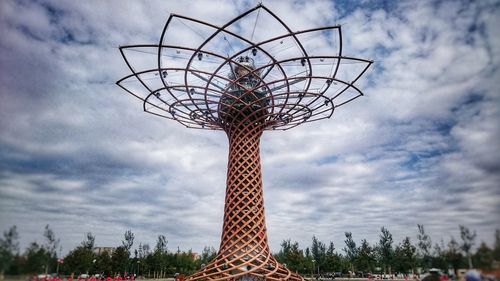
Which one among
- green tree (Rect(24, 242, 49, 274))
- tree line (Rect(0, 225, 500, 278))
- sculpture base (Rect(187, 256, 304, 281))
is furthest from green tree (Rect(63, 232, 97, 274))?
green tree (Rect(24, 242, 49, 274))

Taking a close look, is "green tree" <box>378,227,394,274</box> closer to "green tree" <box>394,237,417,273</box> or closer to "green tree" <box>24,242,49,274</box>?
"green tree" <box>394,237,417,273</box>

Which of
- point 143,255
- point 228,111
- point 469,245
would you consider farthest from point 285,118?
point 143,255

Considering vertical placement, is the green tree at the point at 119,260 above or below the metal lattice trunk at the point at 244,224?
below

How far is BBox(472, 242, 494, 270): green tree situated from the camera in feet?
17.4

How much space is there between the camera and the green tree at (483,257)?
17.4 ft

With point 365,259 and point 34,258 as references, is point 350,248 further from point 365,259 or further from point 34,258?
point 34,258

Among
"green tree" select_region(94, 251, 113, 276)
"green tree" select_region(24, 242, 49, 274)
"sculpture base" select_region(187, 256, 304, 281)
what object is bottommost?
"green tree" select_region(94, 251, 113, 276)

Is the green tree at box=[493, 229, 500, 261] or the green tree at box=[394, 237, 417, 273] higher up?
the green tree at box=[493, 229, 500, 261]

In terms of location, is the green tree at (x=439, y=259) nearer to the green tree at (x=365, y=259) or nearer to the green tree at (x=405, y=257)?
the green tree at (x=405, y=257)

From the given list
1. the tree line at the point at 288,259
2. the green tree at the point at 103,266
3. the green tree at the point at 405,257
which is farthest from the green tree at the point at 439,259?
the green tree at the point at 103,266

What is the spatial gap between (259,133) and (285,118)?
2.60 m

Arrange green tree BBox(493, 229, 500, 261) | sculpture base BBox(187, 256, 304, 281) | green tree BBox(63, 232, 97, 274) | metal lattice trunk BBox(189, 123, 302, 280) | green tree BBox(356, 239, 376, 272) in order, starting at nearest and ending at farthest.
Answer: green tree BBox(493, 229, 500, 261)
sculpture base BBox(187, 256, 304, 281)
metal lattice trunk BBox(189, 123, 302, 280)
green tree BBox(63, 232, 97, 274)
green tree BBox(356, 239, 376, 272)

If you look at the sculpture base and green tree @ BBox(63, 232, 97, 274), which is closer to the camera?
the sculpture base

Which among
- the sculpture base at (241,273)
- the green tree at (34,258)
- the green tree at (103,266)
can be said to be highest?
the green tree at (34,258)
